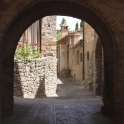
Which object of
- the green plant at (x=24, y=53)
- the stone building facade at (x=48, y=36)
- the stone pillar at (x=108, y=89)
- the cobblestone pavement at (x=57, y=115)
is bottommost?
the cobblestone pavement at (x=57, y=115)

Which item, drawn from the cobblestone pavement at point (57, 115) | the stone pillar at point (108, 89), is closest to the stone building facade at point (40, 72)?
the cobblestone pavement at point (57, 115)

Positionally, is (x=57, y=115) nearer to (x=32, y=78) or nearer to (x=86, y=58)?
Answer: (x=32, y=78)

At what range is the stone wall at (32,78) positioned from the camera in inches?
601

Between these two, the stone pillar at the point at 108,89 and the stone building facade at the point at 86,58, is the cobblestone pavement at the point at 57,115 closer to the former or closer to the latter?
the stone pillar at the point at 108,89

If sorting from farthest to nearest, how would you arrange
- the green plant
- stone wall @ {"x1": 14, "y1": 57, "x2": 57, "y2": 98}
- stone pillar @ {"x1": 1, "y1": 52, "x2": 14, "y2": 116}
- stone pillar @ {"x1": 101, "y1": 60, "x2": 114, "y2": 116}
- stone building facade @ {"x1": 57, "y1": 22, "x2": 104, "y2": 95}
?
the green plant → stone building facade @ {"x1": 57, "y1": 22, "x2": 104, "y2": 95} → stone wall @ {"x1": 14, "y1": 57, "x2": 57, "y2": 98} → stone pillar @ {"x1": 101, "y1": 60, "x2": 114, "y2": 116} → stone pillar @ {"x1": 1, "y1": 52, "x2": 14, "y2": 116}

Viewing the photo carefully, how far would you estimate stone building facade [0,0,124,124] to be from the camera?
7102 millimetres

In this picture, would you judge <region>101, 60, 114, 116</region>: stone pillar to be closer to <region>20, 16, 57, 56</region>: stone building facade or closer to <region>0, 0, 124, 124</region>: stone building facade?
<region>0, 0, 124, 124</region>: stone building facade

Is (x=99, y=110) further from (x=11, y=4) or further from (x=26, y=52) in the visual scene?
(x=26, y=52)

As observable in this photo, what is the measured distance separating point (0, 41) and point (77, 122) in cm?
282

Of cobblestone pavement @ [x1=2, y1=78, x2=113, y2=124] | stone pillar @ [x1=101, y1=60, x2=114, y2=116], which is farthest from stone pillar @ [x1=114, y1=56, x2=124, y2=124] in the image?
stone pillar @ [x1=101, y1=60, x2=114, y2=116]

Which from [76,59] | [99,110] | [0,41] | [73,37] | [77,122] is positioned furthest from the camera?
[73,37]

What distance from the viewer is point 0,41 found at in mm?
6832

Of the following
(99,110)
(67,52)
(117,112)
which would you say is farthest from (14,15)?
(67,52)

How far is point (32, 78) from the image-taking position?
15.9 meters
